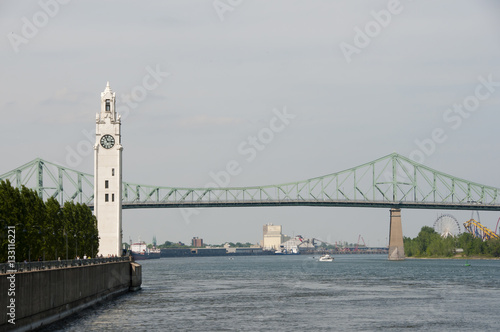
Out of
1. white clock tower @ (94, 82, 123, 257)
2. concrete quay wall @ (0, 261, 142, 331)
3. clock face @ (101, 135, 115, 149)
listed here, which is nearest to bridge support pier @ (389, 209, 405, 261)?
white clock tower @ (94, 82, 123, 257)

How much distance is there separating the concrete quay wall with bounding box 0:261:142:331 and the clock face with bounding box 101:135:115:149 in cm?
2132

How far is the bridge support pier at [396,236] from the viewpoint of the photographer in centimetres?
17888

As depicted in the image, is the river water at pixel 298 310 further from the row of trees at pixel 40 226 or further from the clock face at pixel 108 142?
the clock face at pixel 108 142

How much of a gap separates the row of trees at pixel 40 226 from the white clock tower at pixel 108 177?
20.7ft

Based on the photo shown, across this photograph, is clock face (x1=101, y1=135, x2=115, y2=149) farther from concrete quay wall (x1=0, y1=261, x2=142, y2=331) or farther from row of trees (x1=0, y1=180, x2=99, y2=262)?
concrete quay wall (x1=0, y1=261, x2=142, y2=331)

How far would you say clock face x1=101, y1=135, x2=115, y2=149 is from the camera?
3548 inches

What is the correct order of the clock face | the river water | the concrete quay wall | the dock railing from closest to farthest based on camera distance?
the concrete quay wall → the dock railing → the river water → the clock face

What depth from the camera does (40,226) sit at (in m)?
58.7

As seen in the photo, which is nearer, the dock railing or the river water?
the dock railing

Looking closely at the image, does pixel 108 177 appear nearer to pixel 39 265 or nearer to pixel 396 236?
pixel 39 265

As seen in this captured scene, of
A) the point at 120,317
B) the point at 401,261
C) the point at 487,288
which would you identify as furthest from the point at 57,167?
the point at 120,317

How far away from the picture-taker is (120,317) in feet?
177

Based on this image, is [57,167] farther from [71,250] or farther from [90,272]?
[90,272]

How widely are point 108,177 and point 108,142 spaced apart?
3723 millimetres
